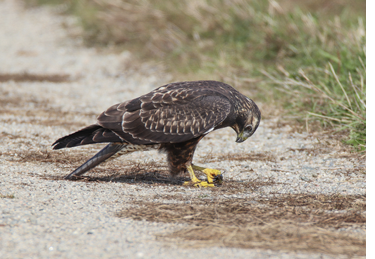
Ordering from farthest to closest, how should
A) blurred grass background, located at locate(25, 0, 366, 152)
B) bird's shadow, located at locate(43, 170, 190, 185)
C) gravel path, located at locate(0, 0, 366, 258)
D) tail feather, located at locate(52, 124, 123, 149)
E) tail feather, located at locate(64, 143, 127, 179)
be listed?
blurred grass background, located at locate(25, 0, 366, 152) → bird's shadow, located at locate(43, 170, 190, 185) → tail feather, located at locate(64, 143, 127, 179) → tail feather, located at locate(52, 124, 123, 149) → gravel path, located at locate(0, 0, 366, 258)

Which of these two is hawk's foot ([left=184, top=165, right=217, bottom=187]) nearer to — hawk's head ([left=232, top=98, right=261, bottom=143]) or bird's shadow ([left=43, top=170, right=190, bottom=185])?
bird's shadow ([left=43, top=170, right=190, bottom=185])

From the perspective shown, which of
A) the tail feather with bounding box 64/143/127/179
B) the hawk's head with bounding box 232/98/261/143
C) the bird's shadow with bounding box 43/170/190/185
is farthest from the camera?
the hawk's head with bounding box 232/98/261/143

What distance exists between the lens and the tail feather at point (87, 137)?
5406 mm

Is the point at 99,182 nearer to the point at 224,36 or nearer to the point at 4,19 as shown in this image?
the point at 224,36

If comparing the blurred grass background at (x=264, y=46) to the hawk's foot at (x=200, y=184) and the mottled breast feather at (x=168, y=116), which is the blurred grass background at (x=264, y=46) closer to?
the mottled breast feather at (x=168, y=116)

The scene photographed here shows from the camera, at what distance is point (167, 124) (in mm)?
5527

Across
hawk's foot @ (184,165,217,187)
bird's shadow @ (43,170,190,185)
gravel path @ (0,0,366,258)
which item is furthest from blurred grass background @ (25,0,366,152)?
bird's shadow @ (43,170,190,185)

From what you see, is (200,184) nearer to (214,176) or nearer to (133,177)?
(214,176)

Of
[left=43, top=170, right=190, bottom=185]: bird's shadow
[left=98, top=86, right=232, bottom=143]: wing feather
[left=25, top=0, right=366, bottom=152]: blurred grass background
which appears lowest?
[left=43, top=170, right=190, bottom=185]: bird's shadow

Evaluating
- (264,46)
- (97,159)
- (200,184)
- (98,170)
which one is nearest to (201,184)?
(200,184)

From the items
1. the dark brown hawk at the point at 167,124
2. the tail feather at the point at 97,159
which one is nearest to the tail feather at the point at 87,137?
the dark brown hawk at the point at 167,124

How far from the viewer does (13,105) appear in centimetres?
966

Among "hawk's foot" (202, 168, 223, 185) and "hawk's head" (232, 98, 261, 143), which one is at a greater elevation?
"hawk's head" (232, 98, 261, 143)

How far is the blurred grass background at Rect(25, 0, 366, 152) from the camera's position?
797 cm
